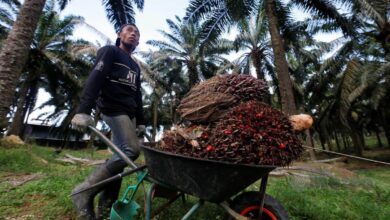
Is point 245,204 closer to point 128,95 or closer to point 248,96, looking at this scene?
point 248,96

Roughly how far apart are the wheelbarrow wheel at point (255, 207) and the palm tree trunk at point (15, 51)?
516 centimetres

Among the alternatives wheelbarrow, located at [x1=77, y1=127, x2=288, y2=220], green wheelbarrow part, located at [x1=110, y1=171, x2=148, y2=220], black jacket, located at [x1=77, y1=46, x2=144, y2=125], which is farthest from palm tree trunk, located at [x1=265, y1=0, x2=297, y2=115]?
green wheelbarrow part, located at [x1=110, y1=171, x2=148, y2=220]

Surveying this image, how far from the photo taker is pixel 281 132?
7.50ft

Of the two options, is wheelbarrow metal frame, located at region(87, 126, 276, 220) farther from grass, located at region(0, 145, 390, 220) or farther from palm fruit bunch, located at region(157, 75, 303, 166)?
grass, located at region(0, 145, 390, 220)

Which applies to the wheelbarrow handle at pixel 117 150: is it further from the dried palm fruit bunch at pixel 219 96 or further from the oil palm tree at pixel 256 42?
the oil palm tree at pixel 256 42

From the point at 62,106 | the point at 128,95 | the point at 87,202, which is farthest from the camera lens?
the point at 62,106

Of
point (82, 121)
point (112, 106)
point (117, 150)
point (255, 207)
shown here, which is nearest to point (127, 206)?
point (117, 150)

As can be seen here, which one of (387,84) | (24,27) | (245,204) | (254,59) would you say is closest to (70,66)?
(254,59)

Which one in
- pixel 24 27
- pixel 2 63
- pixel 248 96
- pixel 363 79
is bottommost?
pixel 248 96

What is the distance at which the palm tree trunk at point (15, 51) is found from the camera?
5.86 m

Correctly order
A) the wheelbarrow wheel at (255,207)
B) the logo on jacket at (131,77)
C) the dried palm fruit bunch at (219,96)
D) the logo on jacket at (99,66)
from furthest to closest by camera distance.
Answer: the logo on jacket at (131,77), the logo on jacket at (99,66), the dried palm fruit bunch at (219,96), the wheelbarrow wheel at (255,207)

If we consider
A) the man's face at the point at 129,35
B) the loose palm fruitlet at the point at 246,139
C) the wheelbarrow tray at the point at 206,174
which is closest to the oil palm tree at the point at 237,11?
the man's face at the point at 129,35

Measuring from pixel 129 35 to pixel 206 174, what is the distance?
1847 mm

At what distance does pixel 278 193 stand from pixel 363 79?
1528 centimetres
